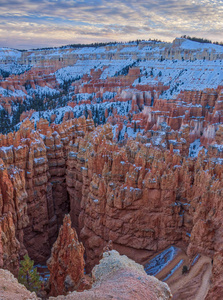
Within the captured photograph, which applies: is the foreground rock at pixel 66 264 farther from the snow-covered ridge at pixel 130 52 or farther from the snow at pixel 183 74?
the snow-covered ridge at pixel 130 52

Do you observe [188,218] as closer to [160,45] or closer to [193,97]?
[193,97]

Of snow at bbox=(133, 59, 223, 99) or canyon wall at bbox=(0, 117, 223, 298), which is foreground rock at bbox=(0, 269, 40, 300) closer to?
canyon wall at bbox=(0, 117, 223, 298)

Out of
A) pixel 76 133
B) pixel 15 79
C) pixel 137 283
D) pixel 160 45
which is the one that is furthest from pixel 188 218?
pixel 160 45

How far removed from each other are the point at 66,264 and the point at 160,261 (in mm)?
6324

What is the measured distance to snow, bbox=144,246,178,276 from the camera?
1490cm

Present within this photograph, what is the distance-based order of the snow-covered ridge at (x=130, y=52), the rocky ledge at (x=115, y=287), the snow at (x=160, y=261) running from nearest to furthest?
the rocky ledge at (x=115, y=287) < the snow at (x=160, y=261) < the snow-covered ridge at (x=130, y=52)

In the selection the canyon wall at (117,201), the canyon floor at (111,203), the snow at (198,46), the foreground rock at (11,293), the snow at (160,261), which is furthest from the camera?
the snow at (198,46)

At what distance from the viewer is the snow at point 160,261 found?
587 inches

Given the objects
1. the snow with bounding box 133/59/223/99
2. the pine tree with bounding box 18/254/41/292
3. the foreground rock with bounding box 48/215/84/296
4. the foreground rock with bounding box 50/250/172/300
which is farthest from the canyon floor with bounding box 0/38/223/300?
the snow with bounding box 133/59/223/99

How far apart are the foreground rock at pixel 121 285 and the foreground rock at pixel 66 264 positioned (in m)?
2.68

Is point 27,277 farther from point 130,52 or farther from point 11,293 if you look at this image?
point 130,52

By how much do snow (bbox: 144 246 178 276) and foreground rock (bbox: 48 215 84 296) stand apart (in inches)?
200

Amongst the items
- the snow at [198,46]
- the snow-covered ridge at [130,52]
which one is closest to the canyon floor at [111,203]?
the snow-covered ridge at [130,52]

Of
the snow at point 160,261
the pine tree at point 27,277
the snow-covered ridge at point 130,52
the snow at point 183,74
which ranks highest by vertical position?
the snow-covered ridge at point 130,52
